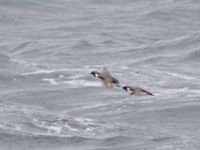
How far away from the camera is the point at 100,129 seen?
3303cm

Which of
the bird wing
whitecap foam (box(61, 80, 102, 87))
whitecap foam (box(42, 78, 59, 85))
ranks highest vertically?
whitecap foam (box(42, 78, 59, 85))

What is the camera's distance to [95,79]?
41.0 metres

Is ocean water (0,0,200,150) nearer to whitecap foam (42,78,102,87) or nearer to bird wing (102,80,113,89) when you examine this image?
whitecap foam (42,78,102,87)

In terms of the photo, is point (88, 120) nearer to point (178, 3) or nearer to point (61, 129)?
point (61, 129)

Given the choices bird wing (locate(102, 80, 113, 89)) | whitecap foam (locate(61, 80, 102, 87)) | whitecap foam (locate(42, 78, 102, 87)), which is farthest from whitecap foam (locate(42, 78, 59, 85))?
bird wing (locate(102, 80, 113, 89))

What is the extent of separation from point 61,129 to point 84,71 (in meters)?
9.83

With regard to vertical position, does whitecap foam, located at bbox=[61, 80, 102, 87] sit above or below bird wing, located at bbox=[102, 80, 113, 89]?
above

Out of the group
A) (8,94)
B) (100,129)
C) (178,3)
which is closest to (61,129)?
(100,129)

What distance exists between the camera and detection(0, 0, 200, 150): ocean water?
3250cm

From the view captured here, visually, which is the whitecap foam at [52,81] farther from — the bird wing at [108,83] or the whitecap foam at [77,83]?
the bird wing at [108,83]

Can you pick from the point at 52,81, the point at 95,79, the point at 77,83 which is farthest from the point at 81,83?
the point at 52,81

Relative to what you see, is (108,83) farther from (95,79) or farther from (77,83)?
(95,79)

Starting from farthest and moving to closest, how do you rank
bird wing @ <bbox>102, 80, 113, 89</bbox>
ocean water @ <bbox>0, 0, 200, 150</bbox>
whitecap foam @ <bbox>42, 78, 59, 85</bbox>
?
whitecap foam @ <bbox>42, 78, 59, 85</bbox> → ocean water @ <bbox>0, 0, 200, 150</bbox> → bird wing @ <bbox>102, 80, 113, 89</bbox>

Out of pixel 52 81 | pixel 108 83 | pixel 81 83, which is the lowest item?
pixel 108 83
